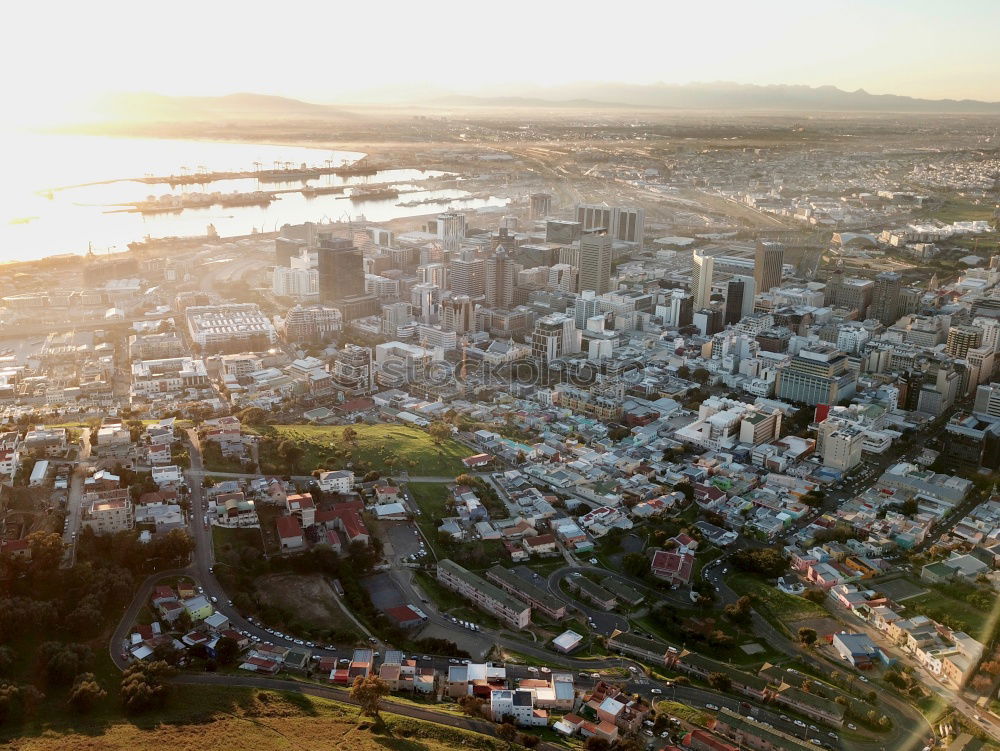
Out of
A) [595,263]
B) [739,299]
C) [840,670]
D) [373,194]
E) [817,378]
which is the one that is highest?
[373,194]

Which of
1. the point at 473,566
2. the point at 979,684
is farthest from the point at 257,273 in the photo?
the point at 979,684

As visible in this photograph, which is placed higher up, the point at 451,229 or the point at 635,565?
the point at 451,229

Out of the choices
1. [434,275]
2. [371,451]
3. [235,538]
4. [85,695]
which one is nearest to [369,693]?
[85,695]

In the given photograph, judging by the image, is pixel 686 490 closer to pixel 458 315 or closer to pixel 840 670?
pixel 840 670

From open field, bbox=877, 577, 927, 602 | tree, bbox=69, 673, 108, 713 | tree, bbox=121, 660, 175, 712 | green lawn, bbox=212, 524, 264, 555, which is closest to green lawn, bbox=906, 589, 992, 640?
open field, bbox=877, 577, 927, 602

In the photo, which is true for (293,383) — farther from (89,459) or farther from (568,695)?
(568,695)

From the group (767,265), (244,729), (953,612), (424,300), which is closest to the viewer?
(244,729)
